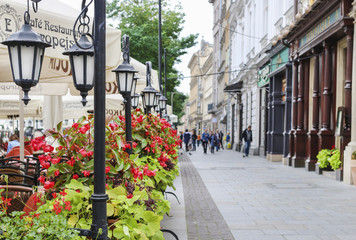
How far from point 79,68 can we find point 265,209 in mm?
5101

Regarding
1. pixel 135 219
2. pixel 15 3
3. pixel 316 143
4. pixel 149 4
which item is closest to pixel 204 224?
pixel 135 219

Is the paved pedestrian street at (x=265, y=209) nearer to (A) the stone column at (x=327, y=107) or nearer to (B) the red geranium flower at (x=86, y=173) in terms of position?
(A) the stone column at (x=327, y=107)

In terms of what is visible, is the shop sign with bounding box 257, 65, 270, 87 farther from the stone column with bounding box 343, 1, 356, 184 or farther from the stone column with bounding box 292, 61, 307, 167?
the stone column with bounding box 343, 1, 356, 184

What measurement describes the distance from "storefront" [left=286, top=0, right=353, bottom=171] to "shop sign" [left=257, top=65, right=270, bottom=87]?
13.7 ft

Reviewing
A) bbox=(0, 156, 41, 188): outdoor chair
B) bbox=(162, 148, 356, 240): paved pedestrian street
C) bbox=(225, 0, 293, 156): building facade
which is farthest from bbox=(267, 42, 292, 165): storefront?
bbox=(0, 156, 41, 188): outdoor chair

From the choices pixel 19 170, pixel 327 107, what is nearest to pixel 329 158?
pixel 327 107

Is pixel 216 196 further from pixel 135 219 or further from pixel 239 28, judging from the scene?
pixel 239 28

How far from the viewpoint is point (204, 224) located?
671 centimetres

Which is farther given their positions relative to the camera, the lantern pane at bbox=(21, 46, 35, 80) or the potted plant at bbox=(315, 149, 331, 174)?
the potted plant at bbox=(315, 149, 331, 174)

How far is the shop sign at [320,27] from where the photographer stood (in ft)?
42.5

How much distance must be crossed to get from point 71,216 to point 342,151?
10477mm

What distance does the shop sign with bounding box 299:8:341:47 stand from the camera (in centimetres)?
1295

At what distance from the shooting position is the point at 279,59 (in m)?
20.0

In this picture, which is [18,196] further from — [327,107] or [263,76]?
[263,76]
